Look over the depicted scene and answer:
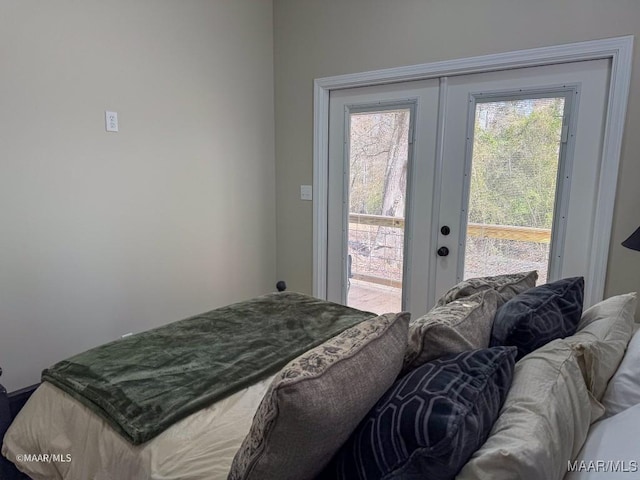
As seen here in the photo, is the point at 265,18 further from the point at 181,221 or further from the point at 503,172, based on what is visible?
the point at 503,172

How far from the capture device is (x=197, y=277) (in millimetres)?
Result: 3113

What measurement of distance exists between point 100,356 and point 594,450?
1.60 meters

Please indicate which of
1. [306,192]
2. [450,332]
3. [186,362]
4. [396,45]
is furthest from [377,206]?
[450,332]

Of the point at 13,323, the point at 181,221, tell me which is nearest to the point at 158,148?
the point at 181,221

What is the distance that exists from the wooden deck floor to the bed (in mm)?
1395

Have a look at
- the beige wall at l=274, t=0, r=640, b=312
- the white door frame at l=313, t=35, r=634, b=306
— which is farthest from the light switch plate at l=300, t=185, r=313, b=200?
the white door frame at l=313, t=35, r=634, b=306

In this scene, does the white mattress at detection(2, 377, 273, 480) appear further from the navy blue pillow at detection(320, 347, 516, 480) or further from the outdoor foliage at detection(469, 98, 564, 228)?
the outdoor foliage at detection(469, 98, 564, 228)

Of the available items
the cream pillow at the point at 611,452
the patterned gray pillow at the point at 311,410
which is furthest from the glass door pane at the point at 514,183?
the patterned gray pillow at the point at 311,410

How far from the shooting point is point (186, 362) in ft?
5.30

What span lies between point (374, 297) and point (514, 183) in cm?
126

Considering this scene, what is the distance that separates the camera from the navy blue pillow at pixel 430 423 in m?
0.79

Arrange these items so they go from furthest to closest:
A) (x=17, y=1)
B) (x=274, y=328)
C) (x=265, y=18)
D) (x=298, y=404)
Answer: (x=265, y=18) < (x=17, y=1) < (x=274, y=328) < (x=298, y=404)

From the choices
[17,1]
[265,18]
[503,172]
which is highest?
[265,18]

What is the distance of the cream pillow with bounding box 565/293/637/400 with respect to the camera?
119 centimetres
